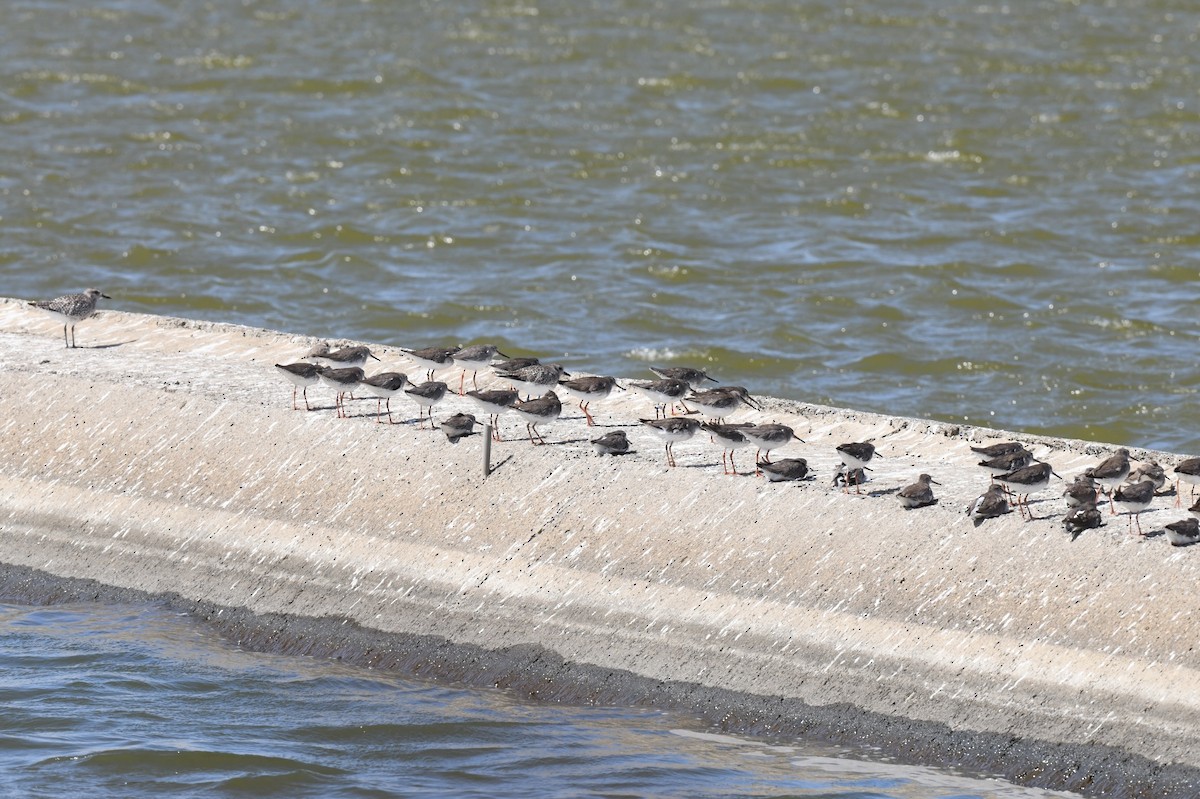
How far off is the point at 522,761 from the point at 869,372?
13.0 meters

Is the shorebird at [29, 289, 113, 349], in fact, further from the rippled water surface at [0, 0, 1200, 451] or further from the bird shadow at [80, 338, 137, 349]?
the rippled water surface at [0, 0, 1200, 451]

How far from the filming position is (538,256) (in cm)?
2848

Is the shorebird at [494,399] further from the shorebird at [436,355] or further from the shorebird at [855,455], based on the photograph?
the shorebird at [855,455]

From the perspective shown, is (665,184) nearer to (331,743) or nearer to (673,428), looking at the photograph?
(673,428)

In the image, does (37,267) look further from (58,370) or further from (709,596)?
(709,596)

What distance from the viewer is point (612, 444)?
13.9 meters

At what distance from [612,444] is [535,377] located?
3.69ft

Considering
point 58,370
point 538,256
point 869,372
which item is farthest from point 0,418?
point 538,256

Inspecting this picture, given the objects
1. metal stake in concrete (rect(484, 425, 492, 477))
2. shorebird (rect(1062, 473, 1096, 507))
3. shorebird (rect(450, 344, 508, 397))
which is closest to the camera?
shorebird (rect(1062, 473, 1096, 507))

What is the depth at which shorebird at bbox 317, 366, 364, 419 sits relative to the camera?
14844 millimetres

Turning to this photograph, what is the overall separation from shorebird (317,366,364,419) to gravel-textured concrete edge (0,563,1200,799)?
80.9 inches

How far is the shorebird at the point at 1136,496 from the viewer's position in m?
12.2

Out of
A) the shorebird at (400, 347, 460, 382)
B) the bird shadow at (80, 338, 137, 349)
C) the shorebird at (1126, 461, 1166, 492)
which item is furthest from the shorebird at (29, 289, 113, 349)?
the shorebird at (1126, 461, 1166, 492)

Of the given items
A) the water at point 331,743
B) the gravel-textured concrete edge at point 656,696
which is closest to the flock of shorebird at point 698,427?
the gravel-textured concrete edge at point 656,696
